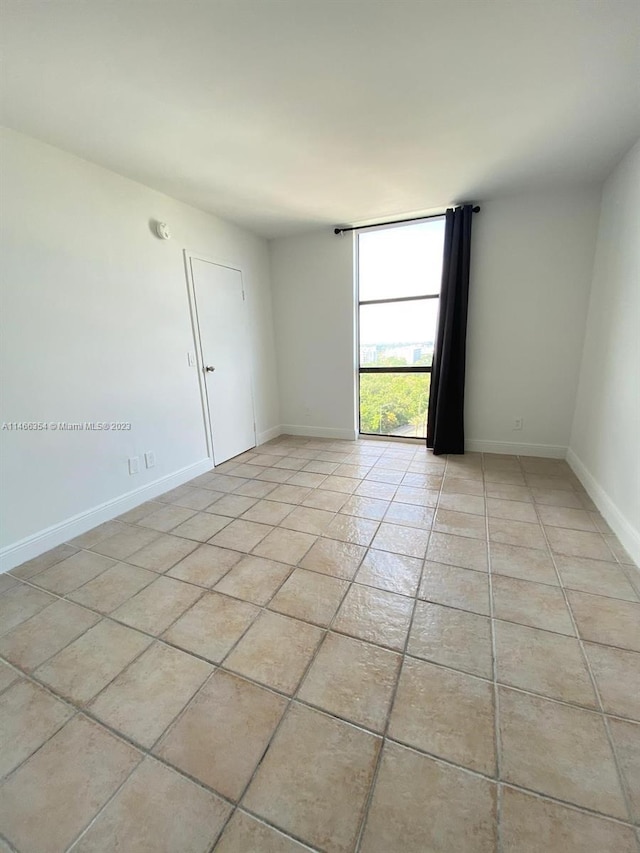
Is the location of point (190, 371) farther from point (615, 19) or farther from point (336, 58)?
point (615, 19)

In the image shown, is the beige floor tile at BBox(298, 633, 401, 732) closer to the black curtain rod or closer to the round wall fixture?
the round wall fixture

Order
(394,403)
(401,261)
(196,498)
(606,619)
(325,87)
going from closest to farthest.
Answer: (606,619)
(325,87)
(196,498)
(401,261)
(394,403)

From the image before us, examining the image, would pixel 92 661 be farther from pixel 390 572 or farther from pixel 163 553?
pixel 390 572

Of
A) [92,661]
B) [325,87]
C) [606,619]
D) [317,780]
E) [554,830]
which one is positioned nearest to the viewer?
[554,830]

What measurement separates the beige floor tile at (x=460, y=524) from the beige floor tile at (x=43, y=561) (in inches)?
93.7

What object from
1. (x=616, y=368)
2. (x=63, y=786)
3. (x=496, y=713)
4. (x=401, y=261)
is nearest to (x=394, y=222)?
(x=401, y=261)

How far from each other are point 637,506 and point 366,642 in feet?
5.84

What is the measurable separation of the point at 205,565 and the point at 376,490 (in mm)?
1462

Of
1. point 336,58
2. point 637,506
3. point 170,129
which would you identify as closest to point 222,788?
point 637,506

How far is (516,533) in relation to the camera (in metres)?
2.15

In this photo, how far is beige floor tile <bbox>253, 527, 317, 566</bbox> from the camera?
200 centimetres

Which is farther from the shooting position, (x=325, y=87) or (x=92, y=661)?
(x=325, y=87)

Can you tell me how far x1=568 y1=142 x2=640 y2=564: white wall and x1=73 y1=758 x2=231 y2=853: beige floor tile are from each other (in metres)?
2.26

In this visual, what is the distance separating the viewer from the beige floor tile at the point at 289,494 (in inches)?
107
